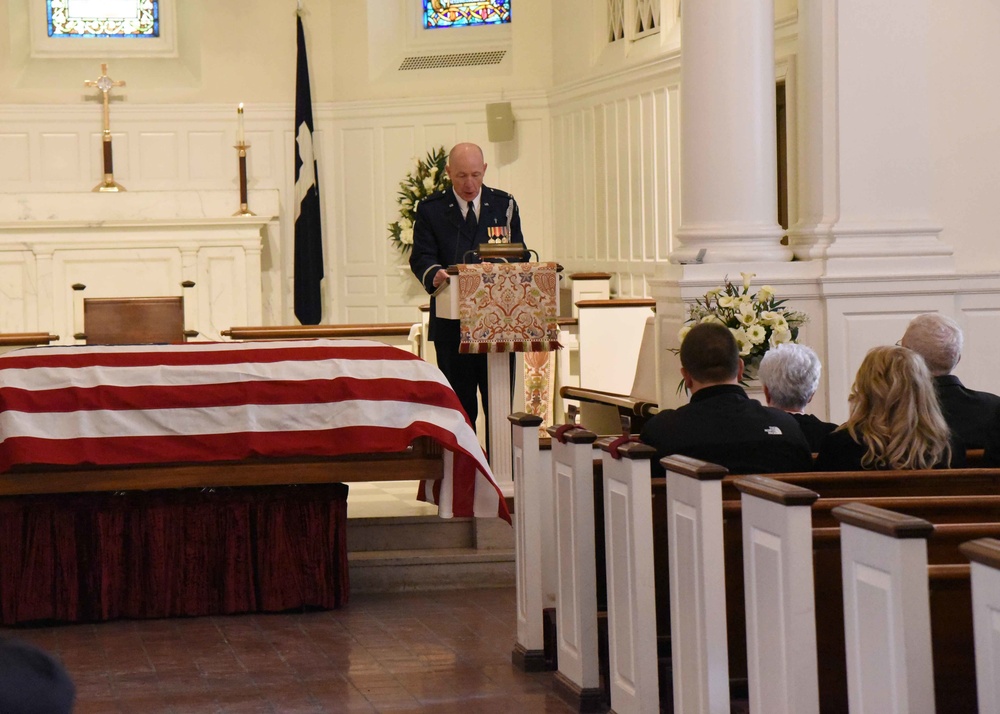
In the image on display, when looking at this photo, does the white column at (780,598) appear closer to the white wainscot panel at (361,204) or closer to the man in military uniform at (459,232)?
the man in military uniform at (459,232)

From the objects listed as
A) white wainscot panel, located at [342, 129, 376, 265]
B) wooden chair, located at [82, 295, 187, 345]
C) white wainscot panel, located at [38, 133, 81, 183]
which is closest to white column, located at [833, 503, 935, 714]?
wooden chair, located at [82, 295, 187, 345]

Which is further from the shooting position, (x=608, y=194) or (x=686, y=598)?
(x=608, y=194)

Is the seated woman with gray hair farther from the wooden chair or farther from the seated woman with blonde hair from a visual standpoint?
the wooden chair

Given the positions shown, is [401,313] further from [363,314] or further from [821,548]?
[821,548]

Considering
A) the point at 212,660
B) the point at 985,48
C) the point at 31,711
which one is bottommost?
the point at 212,660

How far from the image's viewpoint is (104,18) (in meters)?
12.3

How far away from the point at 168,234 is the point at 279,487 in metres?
5.95

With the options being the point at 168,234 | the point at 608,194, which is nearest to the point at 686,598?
the point at 608,194

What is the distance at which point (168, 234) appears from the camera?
11055 millimetres

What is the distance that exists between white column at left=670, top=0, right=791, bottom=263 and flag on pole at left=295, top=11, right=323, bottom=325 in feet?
17.4

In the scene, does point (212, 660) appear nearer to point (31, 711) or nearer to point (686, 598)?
point (686, 598)

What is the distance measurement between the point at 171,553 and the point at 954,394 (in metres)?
3.07

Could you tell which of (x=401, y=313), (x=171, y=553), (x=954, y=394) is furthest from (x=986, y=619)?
(x=401, y=313)

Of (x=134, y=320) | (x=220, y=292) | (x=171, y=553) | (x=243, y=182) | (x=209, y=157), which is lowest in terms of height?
(x=171, y=553)
